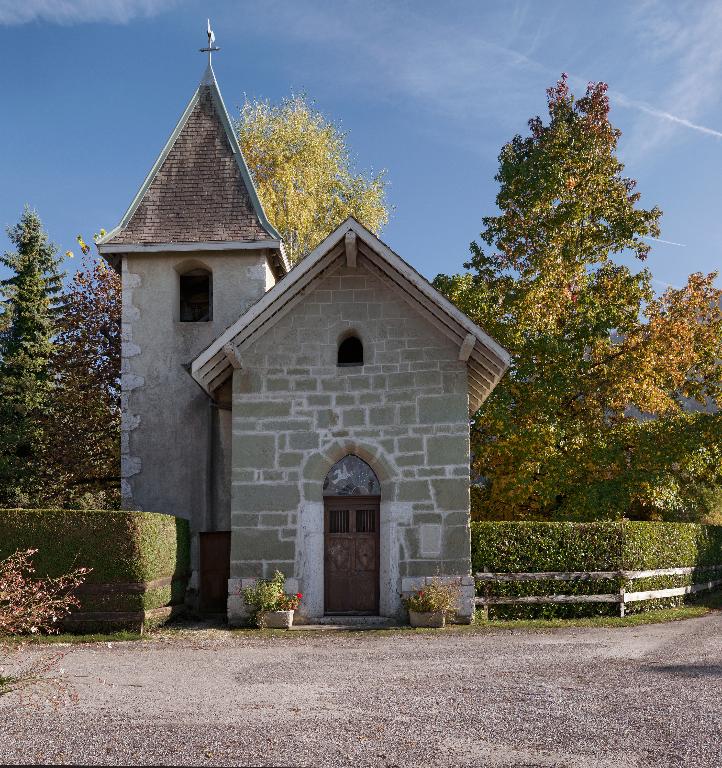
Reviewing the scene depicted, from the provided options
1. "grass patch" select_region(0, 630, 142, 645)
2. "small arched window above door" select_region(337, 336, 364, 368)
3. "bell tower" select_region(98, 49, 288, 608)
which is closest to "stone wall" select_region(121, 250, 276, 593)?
"bell tower" select_region(98, 49, 288, 608)

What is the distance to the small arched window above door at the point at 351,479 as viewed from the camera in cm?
1630

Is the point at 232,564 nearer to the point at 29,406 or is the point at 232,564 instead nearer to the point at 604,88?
the point at 29,406

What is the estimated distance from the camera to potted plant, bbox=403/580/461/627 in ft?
50.2

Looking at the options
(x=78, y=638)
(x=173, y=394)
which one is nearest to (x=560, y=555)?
(x=78, y=638)

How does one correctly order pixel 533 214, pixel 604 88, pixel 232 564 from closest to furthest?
1. pixel 232 564
2. pixel 533 214
3. pixel 604 88

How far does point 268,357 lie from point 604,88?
16.8 metres

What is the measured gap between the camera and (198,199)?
68.1 ft

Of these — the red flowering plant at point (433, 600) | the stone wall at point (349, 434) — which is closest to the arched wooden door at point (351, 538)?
the stone wall at point (349, 434)

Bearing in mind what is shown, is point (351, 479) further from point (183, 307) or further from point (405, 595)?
point (183, 307)

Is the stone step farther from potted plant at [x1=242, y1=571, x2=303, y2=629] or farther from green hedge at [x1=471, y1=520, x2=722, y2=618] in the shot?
green hedge at [x1=471, y1=520, x2=722, y2=618]

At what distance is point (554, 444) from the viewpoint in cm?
2202

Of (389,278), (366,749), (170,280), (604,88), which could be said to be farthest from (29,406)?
(366,749)

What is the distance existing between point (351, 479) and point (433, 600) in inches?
101

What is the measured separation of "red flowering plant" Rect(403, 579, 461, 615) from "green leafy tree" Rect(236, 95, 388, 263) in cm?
1733
